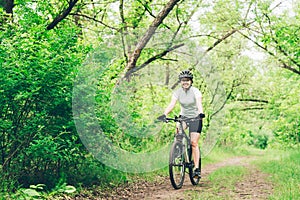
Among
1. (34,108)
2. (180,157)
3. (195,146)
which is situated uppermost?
(34,108)

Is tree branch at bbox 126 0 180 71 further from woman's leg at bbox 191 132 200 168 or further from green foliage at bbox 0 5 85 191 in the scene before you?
green foliage at bbox 0 5 85 191

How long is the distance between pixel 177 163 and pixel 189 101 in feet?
3.63

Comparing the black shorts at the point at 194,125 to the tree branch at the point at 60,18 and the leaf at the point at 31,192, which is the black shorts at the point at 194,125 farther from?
the tree branch at the point at 60,18

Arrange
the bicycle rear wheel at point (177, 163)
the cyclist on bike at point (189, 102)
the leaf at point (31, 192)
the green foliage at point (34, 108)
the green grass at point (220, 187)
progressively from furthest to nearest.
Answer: the cyclist on bike at point (189, 102) → the bicycle rear wheel at point (177, 163) → the green grass at point (220, 187) → the green foliage at point (34, 108) → the leaf at point (31, 192)

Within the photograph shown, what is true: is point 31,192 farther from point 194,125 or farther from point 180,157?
point 194,125

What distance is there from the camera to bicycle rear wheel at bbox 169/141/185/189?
21.6ft

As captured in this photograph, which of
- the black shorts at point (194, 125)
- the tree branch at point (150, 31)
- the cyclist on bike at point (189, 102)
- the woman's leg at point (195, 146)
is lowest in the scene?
the woman's leg at point (195, 146)

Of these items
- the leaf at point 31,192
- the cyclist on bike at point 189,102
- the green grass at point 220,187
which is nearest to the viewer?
the leaf at point 31,192

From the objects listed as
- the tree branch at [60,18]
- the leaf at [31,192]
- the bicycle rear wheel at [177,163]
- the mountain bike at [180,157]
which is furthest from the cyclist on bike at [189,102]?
the tree branch at [60,18]

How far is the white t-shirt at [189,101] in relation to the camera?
22.4 ft

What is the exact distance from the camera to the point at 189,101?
6832 mm

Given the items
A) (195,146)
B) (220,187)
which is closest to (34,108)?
(195,146)

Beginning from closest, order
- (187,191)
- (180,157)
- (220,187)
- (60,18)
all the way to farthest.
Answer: (187,191), (220,187), (180,157), (60,18)

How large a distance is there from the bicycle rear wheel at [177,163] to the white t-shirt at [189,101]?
0.57m
